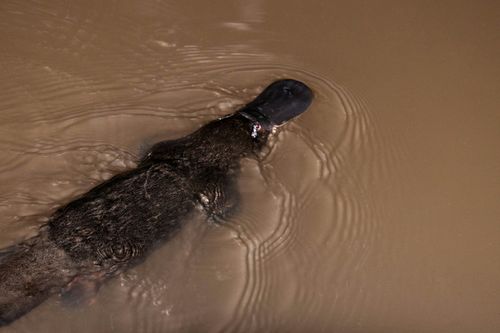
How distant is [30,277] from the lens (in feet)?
8.17

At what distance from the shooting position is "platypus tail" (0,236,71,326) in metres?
2.47

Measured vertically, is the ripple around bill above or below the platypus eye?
below

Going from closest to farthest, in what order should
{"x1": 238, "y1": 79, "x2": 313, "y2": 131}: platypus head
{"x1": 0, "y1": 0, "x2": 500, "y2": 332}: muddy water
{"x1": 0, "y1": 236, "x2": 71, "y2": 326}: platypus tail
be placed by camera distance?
{"x1": 0, "y1": 236, "x2": 71, "y2": 326}: platypus tail → {"x1": 0, "y1": 0, "x2": 500, "y2": 332}: muddy water → {"x1": 238, "y1": 79, "x2": 313, "y2": 131}: platypus head

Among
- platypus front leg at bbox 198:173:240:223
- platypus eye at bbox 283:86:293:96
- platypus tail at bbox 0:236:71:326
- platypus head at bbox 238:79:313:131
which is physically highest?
platypus eye at bbox 283:86:293:96

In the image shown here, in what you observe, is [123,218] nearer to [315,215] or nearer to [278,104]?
[315,215]

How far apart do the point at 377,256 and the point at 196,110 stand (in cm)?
134

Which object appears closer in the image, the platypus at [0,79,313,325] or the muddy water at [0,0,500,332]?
the platypus at [0,79,313,325]

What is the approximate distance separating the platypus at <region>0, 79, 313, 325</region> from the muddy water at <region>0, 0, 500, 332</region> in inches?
5.0

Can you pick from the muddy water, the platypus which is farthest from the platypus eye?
the platypus

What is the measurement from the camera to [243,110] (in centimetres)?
335

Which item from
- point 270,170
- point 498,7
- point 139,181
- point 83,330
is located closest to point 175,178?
point 139,181

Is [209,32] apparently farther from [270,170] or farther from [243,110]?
[270,170]

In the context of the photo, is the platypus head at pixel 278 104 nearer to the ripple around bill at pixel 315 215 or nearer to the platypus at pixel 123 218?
the ripple around bill at pixel 315 215

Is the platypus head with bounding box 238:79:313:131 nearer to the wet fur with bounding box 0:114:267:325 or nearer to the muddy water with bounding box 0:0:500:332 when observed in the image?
the muddy water with bounding box 0:0:500:332
